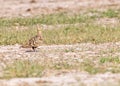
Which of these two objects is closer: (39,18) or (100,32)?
(100,32)

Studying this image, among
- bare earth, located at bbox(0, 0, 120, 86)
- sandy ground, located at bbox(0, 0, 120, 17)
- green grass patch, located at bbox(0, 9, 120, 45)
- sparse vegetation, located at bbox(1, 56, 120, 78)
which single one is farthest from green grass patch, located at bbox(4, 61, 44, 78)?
sandy ground, located at bbox(0, 0, 120, 17)

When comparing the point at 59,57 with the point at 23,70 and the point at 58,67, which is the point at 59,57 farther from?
the point at 23,70

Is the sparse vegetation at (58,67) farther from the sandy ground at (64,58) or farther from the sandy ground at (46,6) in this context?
the sandy ground at (46,6)

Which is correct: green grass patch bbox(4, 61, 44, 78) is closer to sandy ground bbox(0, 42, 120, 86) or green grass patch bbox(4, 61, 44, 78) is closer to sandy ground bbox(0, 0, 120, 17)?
sandy ground bbox(0, 42, 120, 86)

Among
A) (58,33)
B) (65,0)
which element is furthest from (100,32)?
(65,0)

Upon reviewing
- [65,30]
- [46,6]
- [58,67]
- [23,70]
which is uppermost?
[23,70]

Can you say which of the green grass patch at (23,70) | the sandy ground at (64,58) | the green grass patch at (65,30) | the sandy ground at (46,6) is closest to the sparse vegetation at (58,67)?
the green grass patch at (23,70)

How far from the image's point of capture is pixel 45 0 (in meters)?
40.4

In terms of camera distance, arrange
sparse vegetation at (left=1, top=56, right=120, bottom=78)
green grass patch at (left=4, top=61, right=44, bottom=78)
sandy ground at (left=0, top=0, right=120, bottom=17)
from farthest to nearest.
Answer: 1. sandy ground at (left=0, top=0, right=120, bottom=17)
2. sparse vegetation at (left=1, top=56, right=120, bottom=78)
3. green grass patch at (left=4, top=61, right=44, bottom=78)

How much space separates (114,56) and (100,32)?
19.7 ft

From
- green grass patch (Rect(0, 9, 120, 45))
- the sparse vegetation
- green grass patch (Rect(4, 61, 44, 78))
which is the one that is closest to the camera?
green grass patch (Rect(4, 61, 44, 78))

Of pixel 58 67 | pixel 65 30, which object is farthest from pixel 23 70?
pixel 65 30

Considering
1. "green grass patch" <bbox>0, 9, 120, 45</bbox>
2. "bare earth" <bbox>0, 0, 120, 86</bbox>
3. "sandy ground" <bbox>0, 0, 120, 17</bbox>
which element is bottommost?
"sandy ground" <bbox>0, 0, 120, 17</bbox>

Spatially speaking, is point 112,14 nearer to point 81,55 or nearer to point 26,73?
point 81,55
